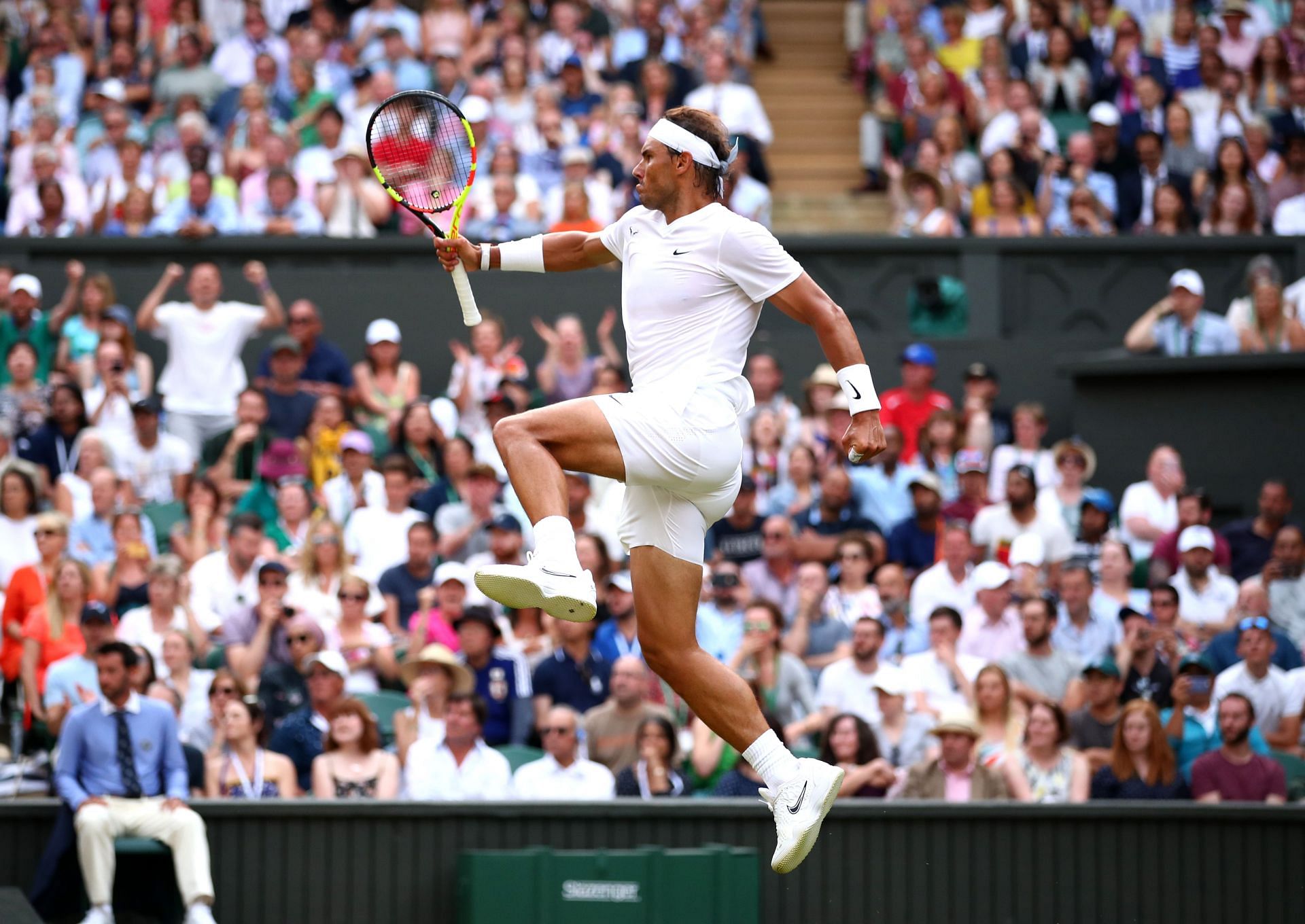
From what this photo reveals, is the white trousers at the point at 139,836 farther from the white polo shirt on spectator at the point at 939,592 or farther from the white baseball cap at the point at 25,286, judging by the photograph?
the white baseball cap at the point at 25,286

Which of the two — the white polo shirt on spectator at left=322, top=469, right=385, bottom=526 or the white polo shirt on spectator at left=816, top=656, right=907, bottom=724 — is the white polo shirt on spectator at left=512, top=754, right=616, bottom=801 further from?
the white polo shirt on spectator at left=322, top=469, right=385, bottom=526

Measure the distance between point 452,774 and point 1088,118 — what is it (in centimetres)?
905

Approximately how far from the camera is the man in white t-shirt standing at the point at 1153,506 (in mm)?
12680

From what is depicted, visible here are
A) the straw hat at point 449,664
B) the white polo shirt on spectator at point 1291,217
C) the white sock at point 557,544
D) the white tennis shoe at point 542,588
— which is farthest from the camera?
the white polo shirt on spectator at point 1291,217

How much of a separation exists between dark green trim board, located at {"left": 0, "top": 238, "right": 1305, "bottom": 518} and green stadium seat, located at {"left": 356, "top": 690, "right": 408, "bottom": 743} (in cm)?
463

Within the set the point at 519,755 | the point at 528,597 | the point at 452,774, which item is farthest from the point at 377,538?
the point at 528,597

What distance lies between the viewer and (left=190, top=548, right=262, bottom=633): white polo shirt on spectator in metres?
11.1

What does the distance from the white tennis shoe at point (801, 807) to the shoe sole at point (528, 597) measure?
3.49ft

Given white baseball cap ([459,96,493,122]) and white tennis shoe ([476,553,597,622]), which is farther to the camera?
white baseball cap ([459,96,493,122])

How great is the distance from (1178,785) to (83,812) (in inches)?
215

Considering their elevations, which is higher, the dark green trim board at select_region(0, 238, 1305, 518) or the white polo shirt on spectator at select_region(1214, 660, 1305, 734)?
the dark green trim board at select_region(0, 238, 1305, 518)

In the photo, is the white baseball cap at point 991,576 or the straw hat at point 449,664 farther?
the white baseball cap at point 991,576

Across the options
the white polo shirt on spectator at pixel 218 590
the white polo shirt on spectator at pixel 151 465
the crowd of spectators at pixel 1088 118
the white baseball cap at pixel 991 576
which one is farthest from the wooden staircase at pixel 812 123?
Answer: the white polo shirt on spectator at pixel 218 590

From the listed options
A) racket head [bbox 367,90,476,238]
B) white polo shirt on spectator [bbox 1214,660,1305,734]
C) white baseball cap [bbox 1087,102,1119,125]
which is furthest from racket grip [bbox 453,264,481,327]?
white baseball cap [bbox 1087,102,1119,125]
